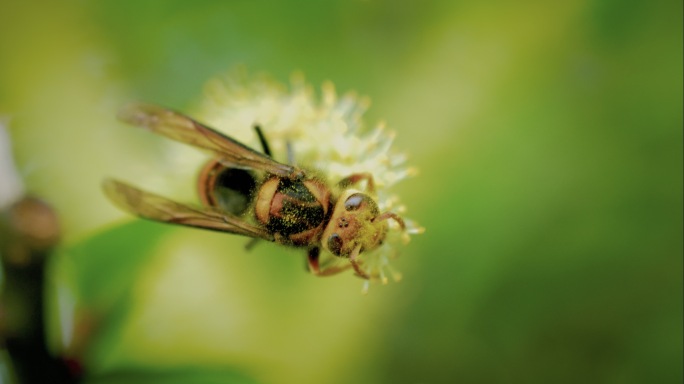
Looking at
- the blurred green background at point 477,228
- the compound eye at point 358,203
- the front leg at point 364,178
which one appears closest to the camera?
the compound eye at point 358,203

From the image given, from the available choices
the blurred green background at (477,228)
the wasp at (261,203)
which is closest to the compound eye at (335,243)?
the wasp at (261,203)

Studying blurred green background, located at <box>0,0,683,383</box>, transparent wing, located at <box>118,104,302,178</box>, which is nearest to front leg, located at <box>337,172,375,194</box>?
transparent wing, located at <box>118,104,302,178</box>

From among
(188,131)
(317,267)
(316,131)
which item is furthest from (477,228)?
(188,131)

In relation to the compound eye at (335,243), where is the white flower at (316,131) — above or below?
above

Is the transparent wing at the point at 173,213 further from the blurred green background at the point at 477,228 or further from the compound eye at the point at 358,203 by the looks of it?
the blurred green background at the point at 477,228

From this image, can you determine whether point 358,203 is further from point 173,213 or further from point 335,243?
point 173,213

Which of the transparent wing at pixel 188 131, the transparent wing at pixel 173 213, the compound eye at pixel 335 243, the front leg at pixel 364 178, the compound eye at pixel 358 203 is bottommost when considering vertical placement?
the transparent wing at pixel 173 213

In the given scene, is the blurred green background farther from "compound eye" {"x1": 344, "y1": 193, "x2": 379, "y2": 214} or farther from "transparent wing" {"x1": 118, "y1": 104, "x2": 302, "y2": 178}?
"compound eye" {"x1": 344, "y1": 193, "x2": 379, "y2": 214}
